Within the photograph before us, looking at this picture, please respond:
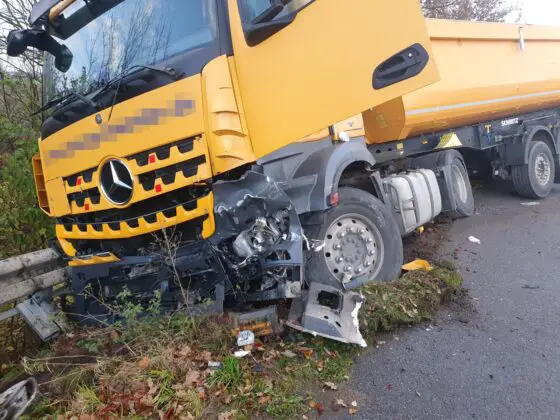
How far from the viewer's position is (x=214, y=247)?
2939 mm

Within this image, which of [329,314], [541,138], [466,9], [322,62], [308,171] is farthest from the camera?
[466,9]

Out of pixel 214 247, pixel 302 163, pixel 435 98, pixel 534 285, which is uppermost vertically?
pixel 435 98

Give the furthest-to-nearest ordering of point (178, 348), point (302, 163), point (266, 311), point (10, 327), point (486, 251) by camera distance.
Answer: point (486, 251), point (10, 327), point (302, 163), point (266, 311), point (178, 348)

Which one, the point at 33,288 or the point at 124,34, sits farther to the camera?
the point at 33,288

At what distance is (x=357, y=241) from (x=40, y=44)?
3.10 meters

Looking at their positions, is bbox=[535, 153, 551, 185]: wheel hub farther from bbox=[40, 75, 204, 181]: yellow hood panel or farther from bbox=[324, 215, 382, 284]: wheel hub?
bbox=[40, 75, 204, 181]: yellow hood panel

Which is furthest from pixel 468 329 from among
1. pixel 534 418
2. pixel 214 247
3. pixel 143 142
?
pixel 143 142

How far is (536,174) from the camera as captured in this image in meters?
7.74

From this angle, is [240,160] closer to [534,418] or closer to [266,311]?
[266,311]

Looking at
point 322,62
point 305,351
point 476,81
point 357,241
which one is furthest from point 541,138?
point 305,351

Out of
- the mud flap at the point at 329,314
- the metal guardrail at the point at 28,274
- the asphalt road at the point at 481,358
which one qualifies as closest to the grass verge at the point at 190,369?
the mud flap at the point at 329,314

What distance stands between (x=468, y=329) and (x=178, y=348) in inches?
86.9

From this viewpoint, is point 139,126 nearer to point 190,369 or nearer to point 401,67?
point 190,369

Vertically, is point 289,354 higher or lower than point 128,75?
lower
